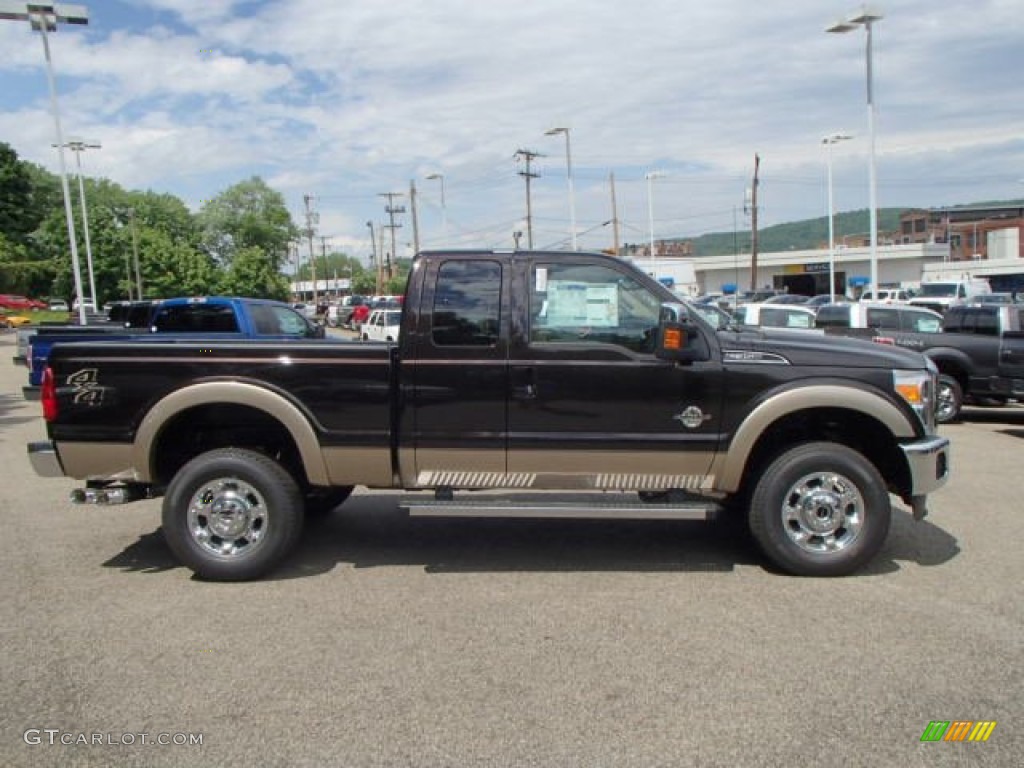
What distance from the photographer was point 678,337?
5004 millimetres

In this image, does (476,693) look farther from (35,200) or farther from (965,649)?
(35,200)

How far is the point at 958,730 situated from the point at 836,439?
8.30 feet

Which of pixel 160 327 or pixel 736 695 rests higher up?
pixel 160 327

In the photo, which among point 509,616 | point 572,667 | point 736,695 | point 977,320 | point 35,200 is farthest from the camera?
point 35,200

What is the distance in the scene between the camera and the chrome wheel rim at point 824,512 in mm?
5215

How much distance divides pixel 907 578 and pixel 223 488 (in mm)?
4451

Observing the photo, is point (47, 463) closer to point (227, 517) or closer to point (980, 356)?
point (227, 517)

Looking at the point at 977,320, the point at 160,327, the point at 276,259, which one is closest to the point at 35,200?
the point at 276,259

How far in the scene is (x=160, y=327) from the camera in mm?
13445

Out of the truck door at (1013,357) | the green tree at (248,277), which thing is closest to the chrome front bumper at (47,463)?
the truck door at (1013,357)

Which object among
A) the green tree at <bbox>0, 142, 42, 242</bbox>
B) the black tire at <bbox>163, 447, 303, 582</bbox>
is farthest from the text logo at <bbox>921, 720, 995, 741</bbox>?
the green tree at <bbox>0, 142, 42, 242</bbox>

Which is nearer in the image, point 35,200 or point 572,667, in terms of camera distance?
point 572,667

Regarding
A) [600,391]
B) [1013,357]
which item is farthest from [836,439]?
[1013,357]

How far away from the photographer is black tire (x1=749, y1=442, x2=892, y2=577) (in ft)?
17.0
